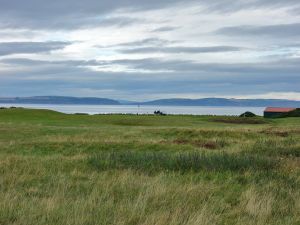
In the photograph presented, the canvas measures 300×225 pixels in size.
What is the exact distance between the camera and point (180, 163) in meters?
14.9

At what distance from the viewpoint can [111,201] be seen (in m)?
9.29

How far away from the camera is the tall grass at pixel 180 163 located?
1433 cm

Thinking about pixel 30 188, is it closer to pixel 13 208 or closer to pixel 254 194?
pixel 13 208

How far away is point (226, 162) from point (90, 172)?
4.13 metres

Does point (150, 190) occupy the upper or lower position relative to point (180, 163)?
lower

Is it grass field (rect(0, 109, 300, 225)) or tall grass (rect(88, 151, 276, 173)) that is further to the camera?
tall grass (rect(88, 151, 276, 173))

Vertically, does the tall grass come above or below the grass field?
above

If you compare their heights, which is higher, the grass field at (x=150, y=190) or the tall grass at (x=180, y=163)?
the tall grass at (x=180, y=163)

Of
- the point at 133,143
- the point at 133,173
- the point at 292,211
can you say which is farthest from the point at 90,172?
the point at 133,143

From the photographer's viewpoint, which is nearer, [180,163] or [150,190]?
[150,190]

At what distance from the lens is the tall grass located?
14328 millimetres

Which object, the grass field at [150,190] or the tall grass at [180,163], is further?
the tall grass at [180,163]

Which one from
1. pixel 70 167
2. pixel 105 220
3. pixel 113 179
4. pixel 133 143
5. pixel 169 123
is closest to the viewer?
pixel 105 220

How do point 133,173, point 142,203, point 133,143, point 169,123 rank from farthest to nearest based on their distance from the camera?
point 169,123
point 133,143
point 133,173
point 142,203
